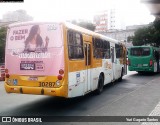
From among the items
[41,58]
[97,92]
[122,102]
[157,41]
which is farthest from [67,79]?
[157,41]

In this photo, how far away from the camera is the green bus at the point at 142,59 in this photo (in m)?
21.2

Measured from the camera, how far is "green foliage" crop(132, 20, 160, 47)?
114 feet

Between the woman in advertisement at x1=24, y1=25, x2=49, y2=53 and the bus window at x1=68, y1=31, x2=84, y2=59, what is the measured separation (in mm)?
785

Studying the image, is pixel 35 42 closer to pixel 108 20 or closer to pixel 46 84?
pixel 46 84

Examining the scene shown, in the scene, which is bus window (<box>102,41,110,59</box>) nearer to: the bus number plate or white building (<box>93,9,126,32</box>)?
the bus number plate

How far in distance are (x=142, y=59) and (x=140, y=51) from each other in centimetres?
77

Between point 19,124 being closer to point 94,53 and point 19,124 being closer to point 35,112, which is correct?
point 35,112

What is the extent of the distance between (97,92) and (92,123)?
482cm

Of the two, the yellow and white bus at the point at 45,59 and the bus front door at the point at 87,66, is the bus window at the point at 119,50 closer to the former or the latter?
the bus front door at the point at 87,66

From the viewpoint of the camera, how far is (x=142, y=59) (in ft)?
70.1

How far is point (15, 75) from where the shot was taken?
8.29m

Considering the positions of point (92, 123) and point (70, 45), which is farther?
point (70, 45)

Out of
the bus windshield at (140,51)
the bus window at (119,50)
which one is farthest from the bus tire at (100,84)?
the bus windshield at (140,51)

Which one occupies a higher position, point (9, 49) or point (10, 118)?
point (9, 49)
